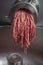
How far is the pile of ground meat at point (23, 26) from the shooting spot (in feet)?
2.07

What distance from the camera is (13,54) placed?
90 cm

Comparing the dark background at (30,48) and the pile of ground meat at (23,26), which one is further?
the dark background at (30,48)

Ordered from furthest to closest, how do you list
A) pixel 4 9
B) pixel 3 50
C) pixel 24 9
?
pixel 3 50
pixel 4 9
pixel 24 9

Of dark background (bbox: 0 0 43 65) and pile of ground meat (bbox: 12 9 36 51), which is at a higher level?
pile of ground meat (bbox: 12 9 36 51)

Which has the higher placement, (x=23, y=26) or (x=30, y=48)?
(x=23, y=26)

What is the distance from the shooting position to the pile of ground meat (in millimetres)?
631

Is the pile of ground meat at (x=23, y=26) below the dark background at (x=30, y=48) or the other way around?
the other way around

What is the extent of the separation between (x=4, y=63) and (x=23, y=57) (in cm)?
10

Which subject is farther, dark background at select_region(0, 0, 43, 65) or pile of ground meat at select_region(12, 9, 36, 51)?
dark background at select_region(0, 0, 43, 65)

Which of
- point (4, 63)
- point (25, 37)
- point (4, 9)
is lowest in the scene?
point (4, 63)

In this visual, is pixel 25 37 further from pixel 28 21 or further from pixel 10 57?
pixel 10 57

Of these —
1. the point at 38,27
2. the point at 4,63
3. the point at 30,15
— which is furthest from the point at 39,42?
the point at 30,15

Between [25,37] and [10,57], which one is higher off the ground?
[25,37]

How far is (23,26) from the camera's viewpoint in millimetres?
676
